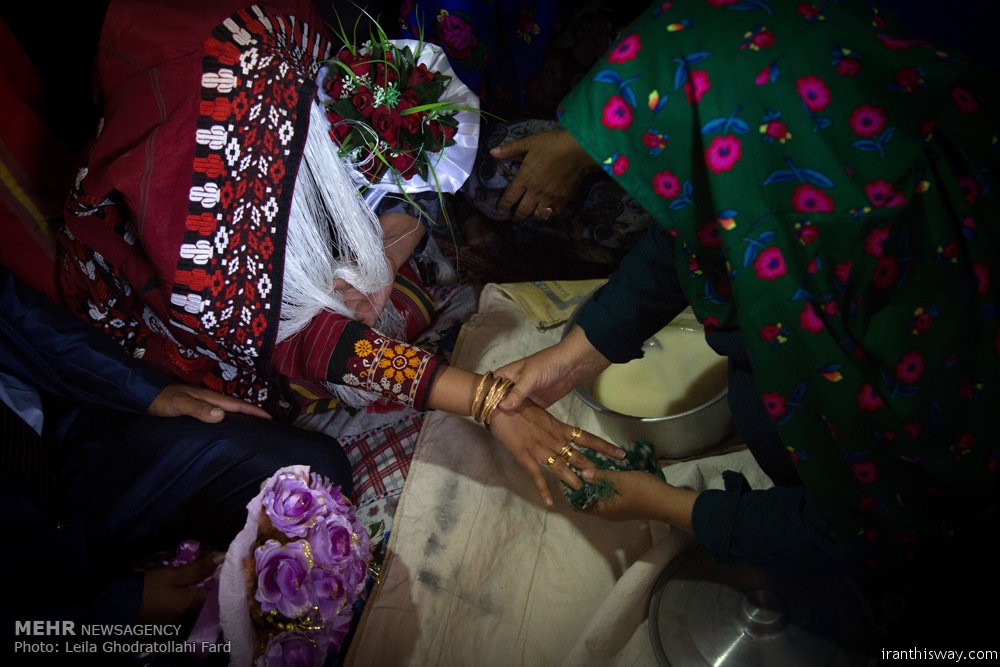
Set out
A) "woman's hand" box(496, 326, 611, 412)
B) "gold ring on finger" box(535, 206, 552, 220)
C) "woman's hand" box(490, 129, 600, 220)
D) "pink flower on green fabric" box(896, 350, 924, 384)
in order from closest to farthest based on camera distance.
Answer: "pink flower on green fabric" box(896, 350, 924, 384) < "woman's hand" box(496, 326, 611, 412) < "woman's hand" box(490, 129, 600, 220) < "gold ring on finger" box(535, 206, 552, 220)

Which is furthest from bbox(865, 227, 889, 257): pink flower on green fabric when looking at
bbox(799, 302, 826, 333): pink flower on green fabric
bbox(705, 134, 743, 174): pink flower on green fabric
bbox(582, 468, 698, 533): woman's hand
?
bbox(582, 468, 698, 533): woman's hand

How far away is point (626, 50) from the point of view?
1.04m

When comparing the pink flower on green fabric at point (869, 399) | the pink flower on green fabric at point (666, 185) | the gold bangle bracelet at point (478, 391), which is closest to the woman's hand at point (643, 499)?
the gold bangle bracelet at point (478, 391)

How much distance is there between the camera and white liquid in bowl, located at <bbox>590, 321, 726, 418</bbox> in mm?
1998

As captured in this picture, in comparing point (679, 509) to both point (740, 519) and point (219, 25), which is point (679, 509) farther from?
point (219, 25)

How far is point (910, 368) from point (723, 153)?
0.44m

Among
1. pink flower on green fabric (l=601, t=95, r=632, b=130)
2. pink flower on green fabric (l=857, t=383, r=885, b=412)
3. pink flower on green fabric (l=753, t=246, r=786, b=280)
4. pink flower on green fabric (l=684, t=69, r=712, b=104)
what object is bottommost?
pink flower on green fabric (l=857, t=383, r=885, b=412)

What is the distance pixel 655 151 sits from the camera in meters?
1.04

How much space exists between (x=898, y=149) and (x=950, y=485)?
564 mm

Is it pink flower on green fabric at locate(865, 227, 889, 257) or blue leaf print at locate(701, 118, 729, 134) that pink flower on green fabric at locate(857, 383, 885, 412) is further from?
blue leaf print at locate(701, 118, 729, 134)

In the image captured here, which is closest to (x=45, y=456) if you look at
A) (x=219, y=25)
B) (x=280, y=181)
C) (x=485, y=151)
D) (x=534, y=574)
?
(x=280, y=181)

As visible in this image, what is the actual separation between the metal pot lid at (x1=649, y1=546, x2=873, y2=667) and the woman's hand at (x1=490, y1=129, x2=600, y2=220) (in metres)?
1.21

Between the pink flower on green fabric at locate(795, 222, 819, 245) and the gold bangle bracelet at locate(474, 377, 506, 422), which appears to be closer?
the pink flower on green fabric at locate(795, 222, 819, 245)

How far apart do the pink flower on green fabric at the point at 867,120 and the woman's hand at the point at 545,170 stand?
1254mm
